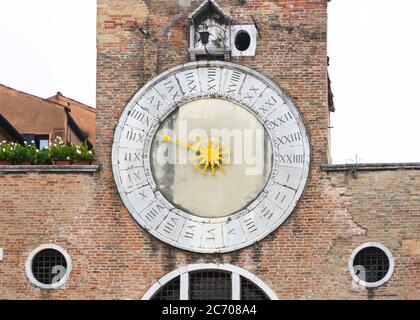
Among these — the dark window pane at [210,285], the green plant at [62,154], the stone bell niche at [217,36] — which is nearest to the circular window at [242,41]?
the stone bell niche at [217,36]

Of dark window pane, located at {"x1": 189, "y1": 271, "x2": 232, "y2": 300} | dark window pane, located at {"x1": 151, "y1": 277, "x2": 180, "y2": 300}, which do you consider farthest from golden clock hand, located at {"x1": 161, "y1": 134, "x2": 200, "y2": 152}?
dark window pane, located at {"x1": 151, "y1": 277, "x2": 180, "y2": 300}

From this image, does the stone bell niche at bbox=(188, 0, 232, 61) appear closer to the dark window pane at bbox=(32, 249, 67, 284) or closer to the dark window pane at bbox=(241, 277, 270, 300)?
the dark window pane at bbox=(241, 277, 270, 300)

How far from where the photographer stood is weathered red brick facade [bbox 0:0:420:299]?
27.3 metres

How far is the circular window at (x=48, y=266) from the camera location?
90.7 ft

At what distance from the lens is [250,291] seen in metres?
27.5

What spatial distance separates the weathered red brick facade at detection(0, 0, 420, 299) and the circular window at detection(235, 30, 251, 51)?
0.27m

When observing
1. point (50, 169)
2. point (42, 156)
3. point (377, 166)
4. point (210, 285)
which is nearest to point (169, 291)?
point (210, 285)

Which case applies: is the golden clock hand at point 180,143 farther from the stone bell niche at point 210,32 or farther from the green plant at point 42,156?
the green plant at point 42,156

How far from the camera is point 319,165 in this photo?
27.7 meters

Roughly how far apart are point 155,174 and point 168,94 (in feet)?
5.38

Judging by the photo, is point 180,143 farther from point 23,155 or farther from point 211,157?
point 23,155

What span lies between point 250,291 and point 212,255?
1.03m

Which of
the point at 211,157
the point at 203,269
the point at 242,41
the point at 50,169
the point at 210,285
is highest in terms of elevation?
the point at 242,41
